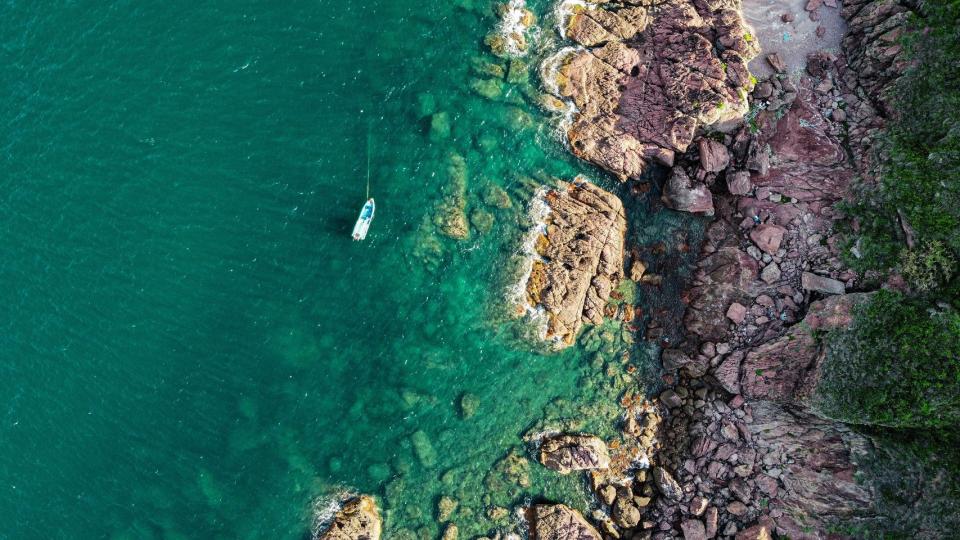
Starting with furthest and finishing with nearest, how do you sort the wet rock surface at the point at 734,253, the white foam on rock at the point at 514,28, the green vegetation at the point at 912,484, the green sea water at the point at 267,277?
the white foam on rock at the point at 514,28 < the green sea water at the point at 267,277 < the wet rock surface at the point at 734,253 < the green vegetation at the point at 912,484

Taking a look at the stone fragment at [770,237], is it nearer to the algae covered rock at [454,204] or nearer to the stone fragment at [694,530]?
the stone fragment at [694,530]

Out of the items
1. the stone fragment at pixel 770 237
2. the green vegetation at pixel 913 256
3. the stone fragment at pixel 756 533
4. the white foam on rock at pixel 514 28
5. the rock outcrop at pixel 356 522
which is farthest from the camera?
the white foam on rock at pixel 514 28

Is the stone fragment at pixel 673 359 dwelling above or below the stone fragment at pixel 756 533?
above

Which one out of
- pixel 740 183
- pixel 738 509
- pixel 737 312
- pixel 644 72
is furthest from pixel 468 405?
pixel 644 72

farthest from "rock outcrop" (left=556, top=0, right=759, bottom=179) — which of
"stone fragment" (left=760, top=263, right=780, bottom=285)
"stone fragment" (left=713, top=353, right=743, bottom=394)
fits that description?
"stone fragment" (left=713, top=353, right=743, bottom=394)

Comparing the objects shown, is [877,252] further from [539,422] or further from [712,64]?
[539,422]

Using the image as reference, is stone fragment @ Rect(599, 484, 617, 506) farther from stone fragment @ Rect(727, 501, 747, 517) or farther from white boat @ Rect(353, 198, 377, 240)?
white boat @ Rect(353, 198, 377, 240)

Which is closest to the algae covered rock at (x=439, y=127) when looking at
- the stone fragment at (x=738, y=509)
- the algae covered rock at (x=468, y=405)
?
the algae covered rock at (x=468, y=405)

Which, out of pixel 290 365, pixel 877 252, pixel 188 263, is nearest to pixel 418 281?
pixel 290 365
